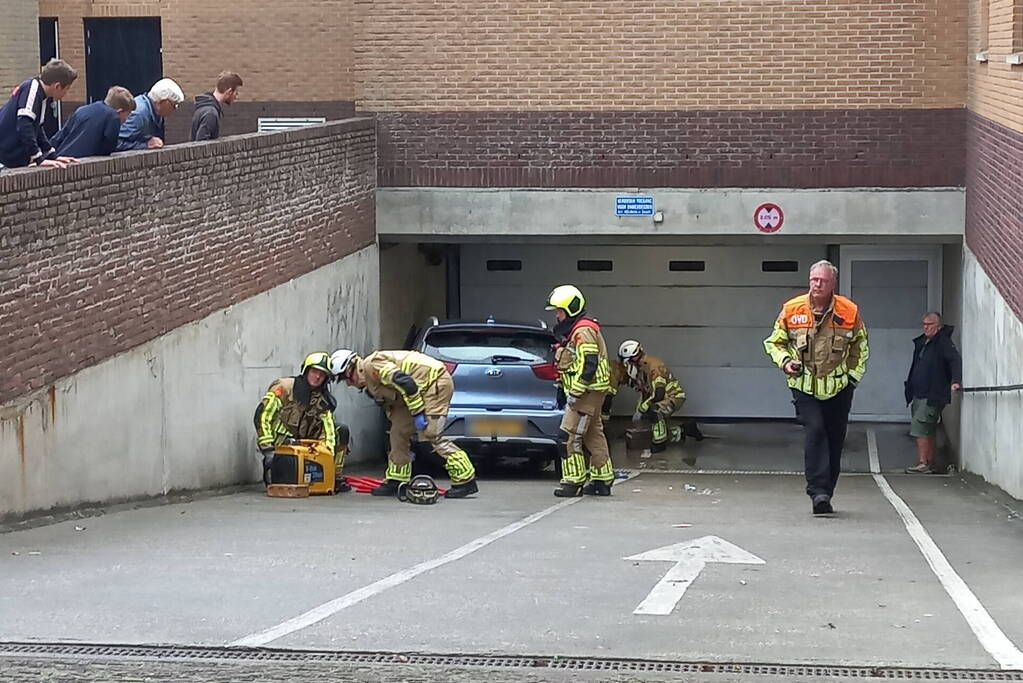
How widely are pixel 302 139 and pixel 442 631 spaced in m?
9.76

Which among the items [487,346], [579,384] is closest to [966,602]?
[579,384]

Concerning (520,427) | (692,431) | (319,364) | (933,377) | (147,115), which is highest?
(147,115)

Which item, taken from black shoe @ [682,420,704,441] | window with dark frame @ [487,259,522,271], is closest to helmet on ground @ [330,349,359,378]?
black shoe @ [682,420,704,441]

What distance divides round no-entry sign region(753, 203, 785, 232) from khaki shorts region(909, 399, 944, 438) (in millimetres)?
2608

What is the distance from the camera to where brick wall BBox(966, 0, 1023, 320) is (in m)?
13.2

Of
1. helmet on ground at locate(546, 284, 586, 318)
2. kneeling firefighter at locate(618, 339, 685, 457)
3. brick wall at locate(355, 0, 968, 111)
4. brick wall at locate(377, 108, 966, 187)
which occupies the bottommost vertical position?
kneeling firefighter at locate(618, 339, 685, 457)

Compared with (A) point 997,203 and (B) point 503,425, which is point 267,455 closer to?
(B) point 503,425

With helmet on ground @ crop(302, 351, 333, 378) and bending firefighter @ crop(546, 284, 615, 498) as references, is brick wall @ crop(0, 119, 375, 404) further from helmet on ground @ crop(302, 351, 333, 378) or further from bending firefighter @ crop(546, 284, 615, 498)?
bending firefighter @ crop(546, 284, 615, 498)

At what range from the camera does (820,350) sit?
36.0 ft

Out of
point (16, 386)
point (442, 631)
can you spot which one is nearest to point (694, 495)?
point (16, 386)

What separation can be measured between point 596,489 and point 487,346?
2942mm

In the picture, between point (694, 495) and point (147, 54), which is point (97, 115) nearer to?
point (694, 495)

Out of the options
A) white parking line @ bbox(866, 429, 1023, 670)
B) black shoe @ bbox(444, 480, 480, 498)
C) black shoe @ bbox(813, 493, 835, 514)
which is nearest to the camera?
white parking line @ bbox(866, 429, 1023, 670)

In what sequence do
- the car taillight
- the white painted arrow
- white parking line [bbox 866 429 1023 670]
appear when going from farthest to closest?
the car taillight, the white painted arrow, white parking line [bbox 866 429 1023 670]
